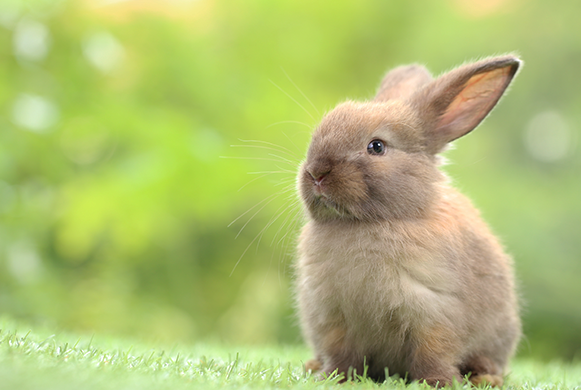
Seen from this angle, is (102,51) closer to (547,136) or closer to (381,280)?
(381,280)

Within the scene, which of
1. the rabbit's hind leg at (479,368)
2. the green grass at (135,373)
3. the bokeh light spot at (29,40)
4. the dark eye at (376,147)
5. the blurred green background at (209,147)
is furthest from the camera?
the bokeh light spot at (29,40)

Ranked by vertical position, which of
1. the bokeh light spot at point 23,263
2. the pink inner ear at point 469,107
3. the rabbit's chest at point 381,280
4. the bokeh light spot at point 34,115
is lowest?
the bokeh light spot at point 23,263

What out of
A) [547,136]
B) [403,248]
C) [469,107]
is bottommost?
[403,248]

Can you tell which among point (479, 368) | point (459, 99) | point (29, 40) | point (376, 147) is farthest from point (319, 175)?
point (29, 40)

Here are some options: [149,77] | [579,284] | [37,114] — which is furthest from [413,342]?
[149,77]

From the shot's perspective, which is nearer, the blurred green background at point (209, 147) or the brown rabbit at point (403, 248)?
the brown rabbit at point (403, 248)

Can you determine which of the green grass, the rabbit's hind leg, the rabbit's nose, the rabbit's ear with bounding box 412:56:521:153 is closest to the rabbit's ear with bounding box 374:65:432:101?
the rabbit's ear with bounding box 412:56:521:153

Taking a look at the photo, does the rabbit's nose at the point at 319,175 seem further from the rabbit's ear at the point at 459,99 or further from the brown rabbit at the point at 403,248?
the rabbit's ear at the point at 459,99

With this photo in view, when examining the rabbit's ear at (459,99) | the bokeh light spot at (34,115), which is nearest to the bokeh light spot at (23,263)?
the bokeh light spot at (34,115)
